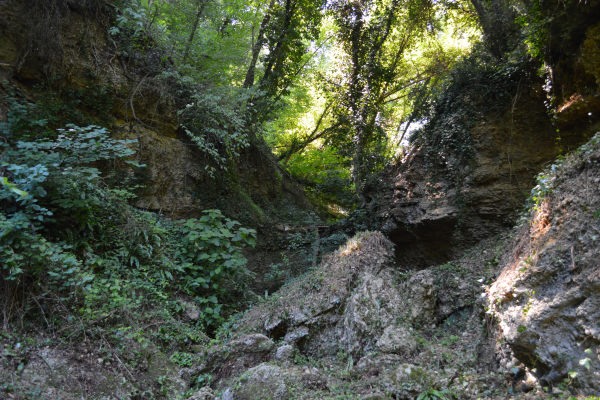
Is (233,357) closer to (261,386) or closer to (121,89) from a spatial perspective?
(261,386)

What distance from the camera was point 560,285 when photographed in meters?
3.18

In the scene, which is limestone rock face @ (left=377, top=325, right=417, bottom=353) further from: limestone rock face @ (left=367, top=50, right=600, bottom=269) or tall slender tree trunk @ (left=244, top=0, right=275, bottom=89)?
tall slender tree trunk @ (left=244, top=0, right=275, bottom=89)

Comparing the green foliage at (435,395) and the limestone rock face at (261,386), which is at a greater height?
the green foliage at (435,395)

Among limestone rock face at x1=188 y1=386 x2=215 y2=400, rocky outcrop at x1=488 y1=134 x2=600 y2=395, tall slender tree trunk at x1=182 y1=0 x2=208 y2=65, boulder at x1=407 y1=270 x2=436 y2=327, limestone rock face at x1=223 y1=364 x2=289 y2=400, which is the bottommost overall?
limestone rock face at x1=188 y1=386 x2=215 y2=400

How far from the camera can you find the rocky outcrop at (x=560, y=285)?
2.81 meters

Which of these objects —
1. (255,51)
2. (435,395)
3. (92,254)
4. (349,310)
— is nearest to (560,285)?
(435,395)

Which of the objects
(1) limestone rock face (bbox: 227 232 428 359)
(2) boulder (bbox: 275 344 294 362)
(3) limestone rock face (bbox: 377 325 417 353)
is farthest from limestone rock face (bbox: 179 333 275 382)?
(3) limestone rock face (bbox: 377 325 417 353)

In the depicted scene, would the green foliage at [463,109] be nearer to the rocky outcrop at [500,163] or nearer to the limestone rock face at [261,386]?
the rocky outcrop at [500,163]

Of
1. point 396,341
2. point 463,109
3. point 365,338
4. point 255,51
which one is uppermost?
point 255,51

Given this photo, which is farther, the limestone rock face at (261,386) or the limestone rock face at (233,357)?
the limestone rock face at (233,357)

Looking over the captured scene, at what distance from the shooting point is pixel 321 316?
17.7 ft

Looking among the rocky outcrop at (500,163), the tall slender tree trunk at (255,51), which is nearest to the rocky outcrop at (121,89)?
the tall slender tree trunk at (255,51)

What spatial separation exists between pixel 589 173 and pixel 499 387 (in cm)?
249

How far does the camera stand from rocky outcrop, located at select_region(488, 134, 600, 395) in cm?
281
